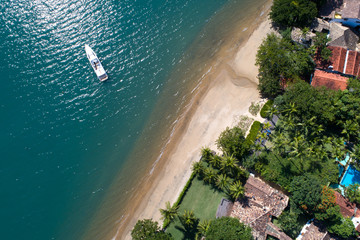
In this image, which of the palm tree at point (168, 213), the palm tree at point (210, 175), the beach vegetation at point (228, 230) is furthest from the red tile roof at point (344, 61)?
the palm tree at point (168, 213)

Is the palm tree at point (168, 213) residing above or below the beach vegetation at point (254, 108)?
below

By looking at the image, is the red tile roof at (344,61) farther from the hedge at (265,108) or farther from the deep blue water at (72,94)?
the deep blue water at (72,94)

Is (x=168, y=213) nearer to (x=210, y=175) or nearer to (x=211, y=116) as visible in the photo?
(x=210, y=175)

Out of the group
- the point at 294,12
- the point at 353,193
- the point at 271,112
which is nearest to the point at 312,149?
the point at 353,193

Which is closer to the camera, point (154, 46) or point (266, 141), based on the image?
point (266, 141)

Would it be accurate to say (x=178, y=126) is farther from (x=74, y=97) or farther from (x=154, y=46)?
(x=74, y=97)

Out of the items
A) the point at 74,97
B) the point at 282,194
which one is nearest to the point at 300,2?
the point at 282,194

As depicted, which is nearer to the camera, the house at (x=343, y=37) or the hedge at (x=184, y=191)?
the hedge at (x=184, y=191)
